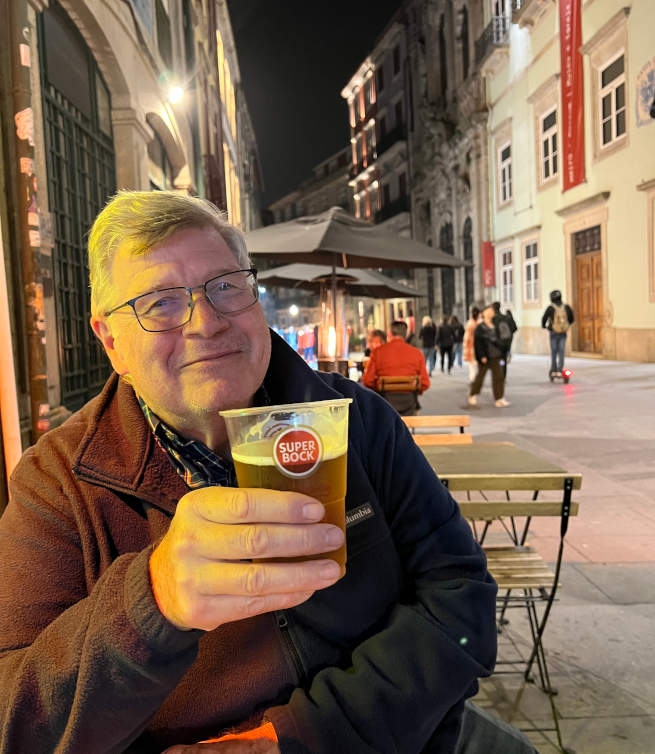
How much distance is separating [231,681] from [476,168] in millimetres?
28569

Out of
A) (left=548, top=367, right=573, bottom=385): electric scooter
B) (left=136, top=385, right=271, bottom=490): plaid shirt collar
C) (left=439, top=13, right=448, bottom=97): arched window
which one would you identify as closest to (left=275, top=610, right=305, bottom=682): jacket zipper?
(left=136, top=385, right=271, bottom=490): plaid shirt collar

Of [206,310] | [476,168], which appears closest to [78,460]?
[206,310]

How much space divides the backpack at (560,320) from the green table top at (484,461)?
10681 mm

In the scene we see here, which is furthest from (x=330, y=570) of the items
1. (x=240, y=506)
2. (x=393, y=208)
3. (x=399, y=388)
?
(x=393, y=208)

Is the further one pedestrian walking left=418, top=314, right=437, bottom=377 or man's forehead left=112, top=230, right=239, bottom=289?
pedestrian walking left=418, top=314, right=437, bottom=377

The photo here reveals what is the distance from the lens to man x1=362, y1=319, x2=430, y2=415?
25.4 feet

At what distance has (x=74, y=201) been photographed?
596 cm

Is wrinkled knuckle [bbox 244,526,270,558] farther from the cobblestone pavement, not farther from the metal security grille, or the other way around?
the metal security grille

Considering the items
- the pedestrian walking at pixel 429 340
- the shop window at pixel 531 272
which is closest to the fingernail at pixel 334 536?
the pedestrian walking at pixel 429 340

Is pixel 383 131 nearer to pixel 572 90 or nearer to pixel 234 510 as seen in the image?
pixel 572 90

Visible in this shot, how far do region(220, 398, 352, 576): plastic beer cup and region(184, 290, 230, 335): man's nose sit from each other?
0.35 meters

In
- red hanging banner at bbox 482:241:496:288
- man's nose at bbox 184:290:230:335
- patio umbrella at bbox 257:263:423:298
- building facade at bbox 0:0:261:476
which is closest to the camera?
man's nose at bbox 184:290:230:335

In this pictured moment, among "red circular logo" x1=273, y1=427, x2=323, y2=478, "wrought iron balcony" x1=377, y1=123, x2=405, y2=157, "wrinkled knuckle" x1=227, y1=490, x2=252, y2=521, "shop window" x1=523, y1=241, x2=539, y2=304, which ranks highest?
"wrought iron balcony" x1=377, y1=123, x2=405, y2=157

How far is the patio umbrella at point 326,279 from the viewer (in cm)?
1052
